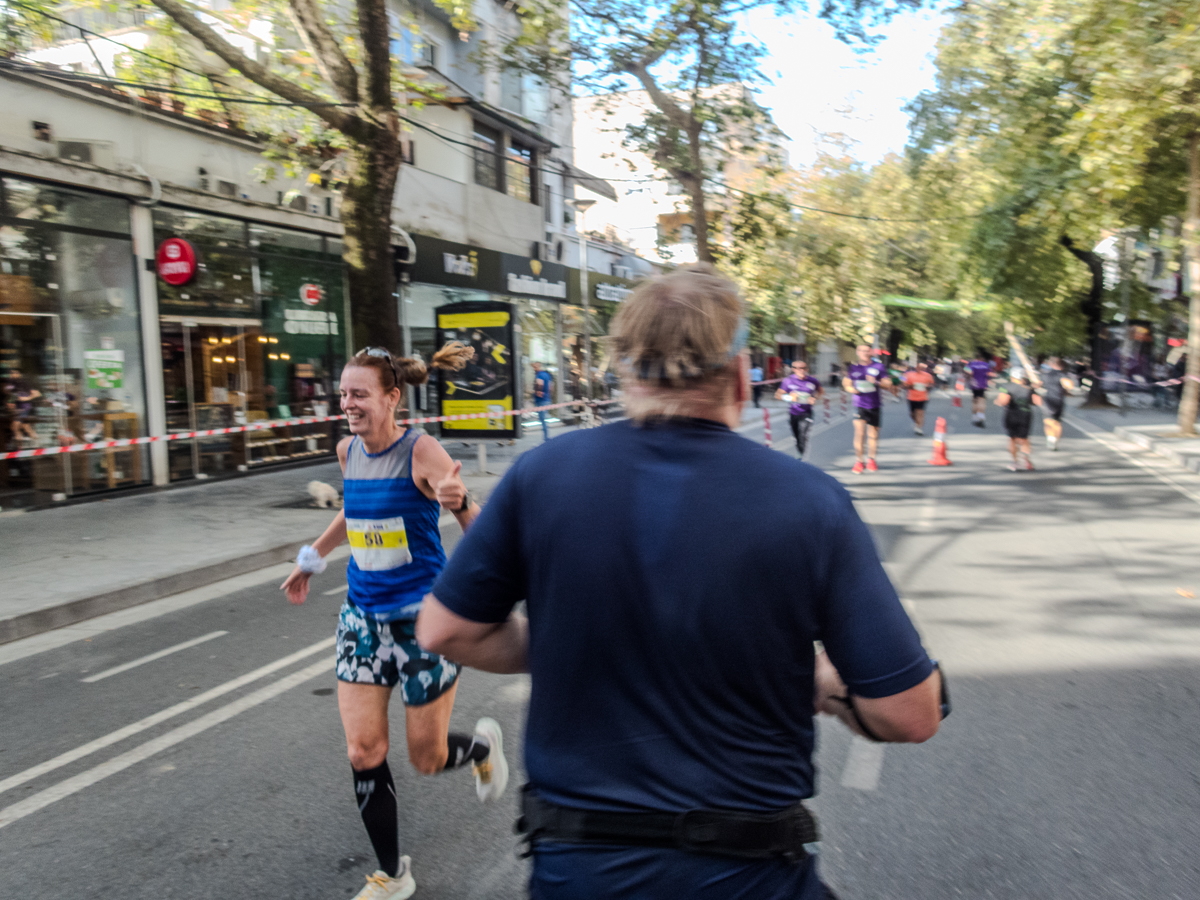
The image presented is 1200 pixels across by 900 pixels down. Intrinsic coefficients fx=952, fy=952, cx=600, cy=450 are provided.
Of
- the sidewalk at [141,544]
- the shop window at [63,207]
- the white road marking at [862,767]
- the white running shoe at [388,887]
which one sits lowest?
the white road marking at [862,767]

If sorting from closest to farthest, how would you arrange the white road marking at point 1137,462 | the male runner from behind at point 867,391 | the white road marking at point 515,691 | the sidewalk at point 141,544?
the white road marking at point 515,691
the sidewalk at point 141,544
the white road marking at point 1137,462
the male runner from behind at point 867,391

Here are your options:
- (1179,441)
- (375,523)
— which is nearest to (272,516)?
(375,523)

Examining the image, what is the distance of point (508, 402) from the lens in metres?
15.1

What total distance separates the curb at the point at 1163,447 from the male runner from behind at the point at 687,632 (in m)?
15.1

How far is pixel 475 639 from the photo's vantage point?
164 cm

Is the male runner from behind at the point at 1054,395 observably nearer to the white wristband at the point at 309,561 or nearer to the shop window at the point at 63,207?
the shop window at the point at 63,207

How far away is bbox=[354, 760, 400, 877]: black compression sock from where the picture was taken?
9.75 feet

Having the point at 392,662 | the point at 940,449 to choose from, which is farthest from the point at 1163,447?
the point at 392,662

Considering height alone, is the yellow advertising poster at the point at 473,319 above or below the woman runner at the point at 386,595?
above

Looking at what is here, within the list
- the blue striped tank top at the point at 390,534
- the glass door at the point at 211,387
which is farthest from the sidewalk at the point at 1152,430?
the blue striped tank top at the point at 390,534

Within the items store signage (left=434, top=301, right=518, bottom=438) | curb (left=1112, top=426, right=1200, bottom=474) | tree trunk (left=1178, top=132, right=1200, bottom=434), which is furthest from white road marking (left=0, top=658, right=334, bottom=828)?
tree trunk (left=1178, top=132, right=1200, bottom=434)

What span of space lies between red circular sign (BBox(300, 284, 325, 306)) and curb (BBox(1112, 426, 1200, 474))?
14.1 meters

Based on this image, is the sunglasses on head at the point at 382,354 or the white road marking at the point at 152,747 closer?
the sunglasses on head at the point at 382,354

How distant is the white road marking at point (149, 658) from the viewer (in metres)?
5.58
